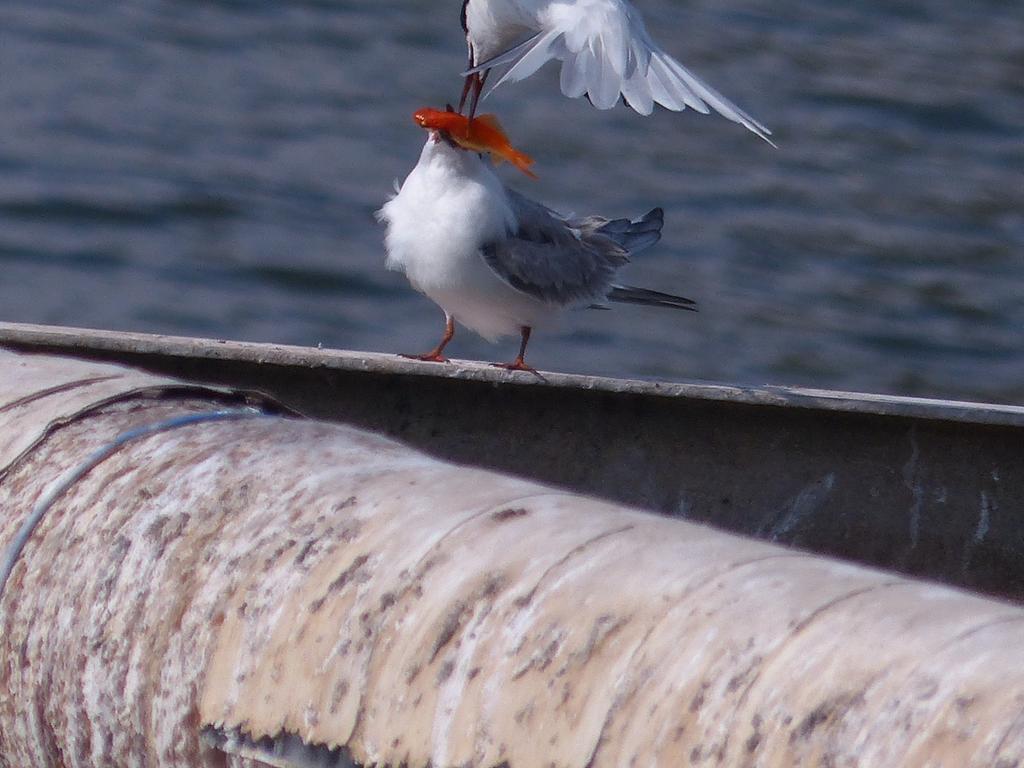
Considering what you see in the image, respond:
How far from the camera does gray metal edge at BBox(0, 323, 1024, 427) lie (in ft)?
11.3

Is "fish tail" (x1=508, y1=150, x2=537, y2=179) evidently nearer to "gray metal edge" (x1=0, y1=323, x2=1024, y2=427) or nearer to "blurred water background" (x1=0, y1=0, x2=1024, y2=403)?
"gray metal edge" (x1=0, y1=323, x2=1024, y2=427)

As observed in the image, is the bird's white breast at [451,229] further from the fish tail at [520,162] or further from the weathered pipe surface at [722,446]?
the weathered pipe surface at [722,446]

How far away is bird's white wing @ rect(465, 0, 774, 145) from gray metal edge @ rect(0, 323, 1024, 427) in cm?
51

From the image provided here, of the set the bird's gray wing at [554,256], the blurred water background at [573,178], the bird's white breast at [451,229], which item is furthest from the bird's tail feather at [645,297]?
the blurred water background at [573,178]

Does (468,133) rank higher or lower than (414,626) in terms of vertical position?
higher

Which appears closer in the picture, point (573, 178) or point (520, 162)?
point (520, 162)

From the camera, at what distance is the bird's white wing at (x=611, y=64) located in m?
3.46

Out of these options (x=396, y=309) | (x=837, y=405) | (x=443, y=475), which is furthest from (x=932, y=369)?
(x=443, y=475)

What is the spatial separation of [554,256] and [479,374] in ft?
2.91

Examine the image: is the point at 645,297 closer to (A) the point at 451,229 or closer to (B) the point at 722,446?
(A) the point at 451,229

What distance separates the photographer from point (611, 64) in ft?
11.6

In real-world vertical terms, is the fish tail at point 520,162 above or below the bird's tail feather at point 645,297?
above

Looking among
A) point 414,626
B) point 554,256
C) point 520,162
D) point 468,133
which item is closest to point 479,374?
point 520,162

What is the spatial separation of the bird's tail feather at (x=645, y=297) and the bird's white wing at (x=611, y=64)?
3.26ft
